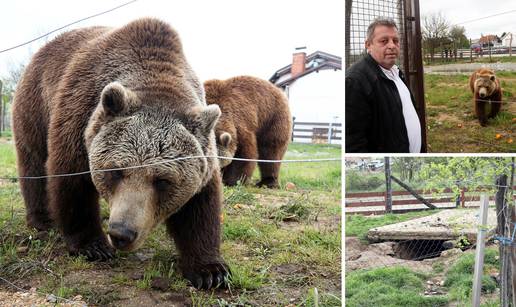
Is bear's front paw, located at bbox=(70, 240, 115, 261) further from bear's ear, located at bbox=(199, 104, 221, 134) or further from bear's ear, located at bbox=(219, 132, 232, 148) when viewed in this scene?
bear's ear, located at bbox=(219, 132, 232, 148)

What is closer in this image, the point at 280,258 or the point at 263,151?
the point at 280,258

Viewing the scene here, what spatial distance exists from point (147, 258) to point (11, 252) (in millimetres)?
759

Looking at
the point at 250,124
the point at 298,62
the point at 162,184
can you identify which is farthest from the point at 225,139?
the point at 162,184

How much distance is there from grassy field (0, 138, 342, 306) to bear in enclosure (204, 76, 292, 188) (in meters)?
1.40

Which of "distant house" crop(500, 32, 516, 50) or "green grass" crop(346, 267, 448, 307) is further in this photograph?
"green grass" crop(346, 267, 448, 307)

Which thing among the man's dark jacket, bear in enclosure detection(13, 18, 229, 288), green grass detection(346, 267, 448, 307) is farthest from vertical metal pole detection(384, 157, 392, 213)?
bear in enclosure detection(13, 18, 229, 288)

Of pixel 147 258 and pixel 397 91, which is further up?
pixel 397 91

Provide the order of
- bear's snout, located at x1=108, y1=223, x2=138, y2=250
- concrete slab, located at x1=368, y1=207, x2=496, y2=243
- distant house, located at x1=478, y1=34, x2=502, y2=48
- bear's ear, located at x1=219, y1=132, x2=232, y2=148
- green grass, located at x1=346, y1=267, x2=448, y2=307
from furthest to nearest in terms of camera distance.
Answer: bear's ear, located at x1=219, y1=132, x2=232, y2=148 < green grass, located at x1=346, y1=267, x2=448, y2=307 < concrete slab, located at x1=368, y1=207, x2=496, y2=243 < distant house, located at x1=478, y1=34, x2=502, y2=48 < bear's snout, located at x1=108, y1=223, x2=138, y2=250

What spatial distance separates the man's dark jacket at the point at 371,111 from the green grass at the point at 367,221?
2.17ft

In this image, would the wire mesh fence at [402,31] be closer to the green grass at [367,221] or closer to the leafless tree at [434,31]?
the leafless tree at [434,31]

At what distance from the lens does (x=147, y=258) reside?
8.85 feet

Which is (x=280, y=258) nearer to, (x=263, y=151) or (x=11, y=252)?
(x=11, y=252)

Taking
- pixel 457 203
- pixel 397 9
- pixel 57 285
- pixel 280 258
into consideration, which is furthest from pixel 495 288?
pixel 57 285

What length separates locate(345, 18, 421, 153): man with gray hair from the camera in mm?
2211
